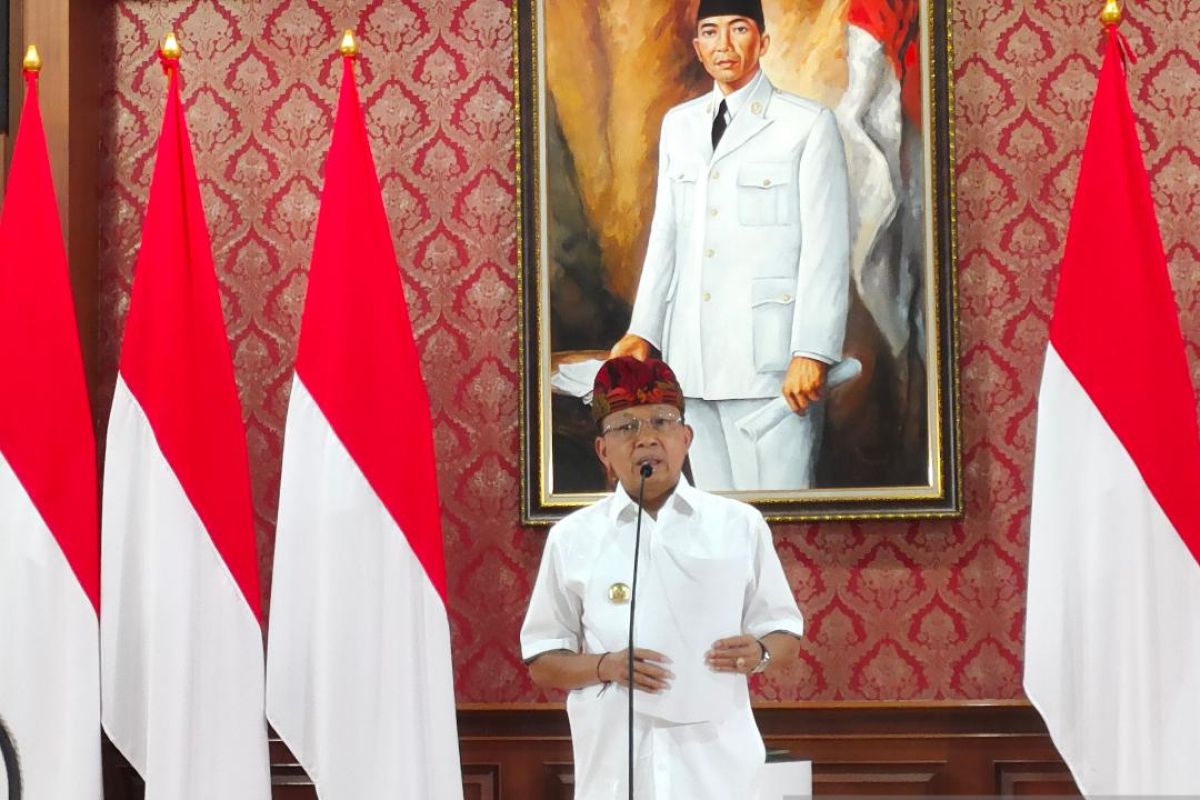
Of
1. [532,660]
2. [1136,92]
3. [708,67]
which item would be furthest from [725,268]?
[532,660]

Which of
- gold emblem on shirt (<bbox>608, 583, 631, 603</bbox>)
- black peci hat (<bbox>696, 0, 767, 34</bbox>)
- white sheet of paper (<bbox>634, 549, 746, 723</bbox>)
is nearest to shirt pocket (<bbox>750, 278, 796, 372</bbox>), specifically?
black peci hat (<bbox>696, 0, 767, 34</bbox>)

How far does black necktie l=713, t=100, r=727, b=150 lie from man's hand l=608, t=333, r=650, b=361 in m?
0.58

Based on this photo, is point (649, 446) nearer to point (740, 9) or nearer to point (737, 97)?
point (737, 97)

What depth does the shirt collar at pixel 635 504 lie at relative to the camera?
3084 mm

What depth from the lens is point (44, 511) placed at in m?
3.79

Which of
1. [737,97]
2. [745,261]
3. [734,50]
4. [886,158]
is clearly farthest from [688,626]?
[734,50]

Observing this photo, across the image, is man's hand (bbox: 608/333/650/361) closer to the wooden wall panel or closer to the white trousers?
the white trousers

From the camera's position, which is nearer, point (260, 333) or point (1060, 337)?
point (1060, 337)

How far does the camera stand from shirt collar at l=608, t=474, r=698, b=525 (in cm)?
308

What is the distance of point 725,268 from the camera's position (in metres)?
4.19

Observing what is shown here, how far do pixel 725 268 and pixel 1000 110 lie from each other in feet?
2.89

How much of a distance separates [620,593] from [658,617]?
90mm

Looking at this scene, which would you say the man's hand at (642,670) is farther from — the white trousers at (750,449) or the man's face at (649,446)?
the white trousers at (750,449)

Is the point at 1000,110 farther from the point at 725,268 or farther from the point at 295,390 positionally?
the point at 295,390
